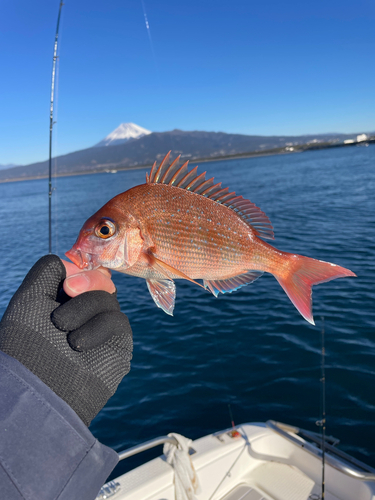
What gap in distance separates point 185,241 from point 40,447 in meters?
1.50

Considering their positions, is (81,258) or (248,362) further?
(248,362)

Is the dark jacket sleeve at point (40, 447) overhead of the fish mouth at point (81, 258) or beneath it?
beneath

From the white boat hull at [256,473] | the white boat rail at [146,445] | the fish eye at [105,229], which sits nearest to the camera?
the fish eye at [105,229]

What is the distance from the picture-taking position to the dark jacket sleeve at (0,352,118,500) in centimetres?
154

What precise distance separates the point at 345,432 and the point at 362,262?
9.61 m

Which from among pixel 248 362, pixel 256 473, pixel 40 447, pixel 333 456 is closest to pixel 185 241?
pixel 40 447

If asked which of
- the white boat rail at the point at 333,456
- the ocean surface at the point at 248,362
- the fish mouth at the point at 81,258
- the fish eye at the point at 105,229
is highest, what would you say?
the fish eye at the point at 105,229

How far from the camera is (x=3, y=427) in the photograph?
1564 mm

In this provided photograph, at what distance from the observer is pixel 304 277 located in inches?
104

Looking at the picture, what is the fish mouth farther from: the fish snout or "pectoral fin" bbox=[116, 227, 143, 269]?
"pectoral fin" bbox=[116, 227, 143, 269]

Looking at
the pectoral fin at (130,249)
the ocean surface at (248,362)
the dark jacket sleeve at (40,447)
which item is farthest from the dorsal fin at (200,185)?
the ocean surface at (248,362)

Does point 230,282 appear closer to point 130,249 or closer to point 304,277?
point 304,277

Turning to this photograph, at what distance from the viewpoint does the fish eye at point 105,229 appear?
7.93 ft

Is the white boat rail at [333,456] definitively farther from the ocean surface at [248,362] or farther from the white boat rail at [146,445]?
the white boat rail at [146,445]
